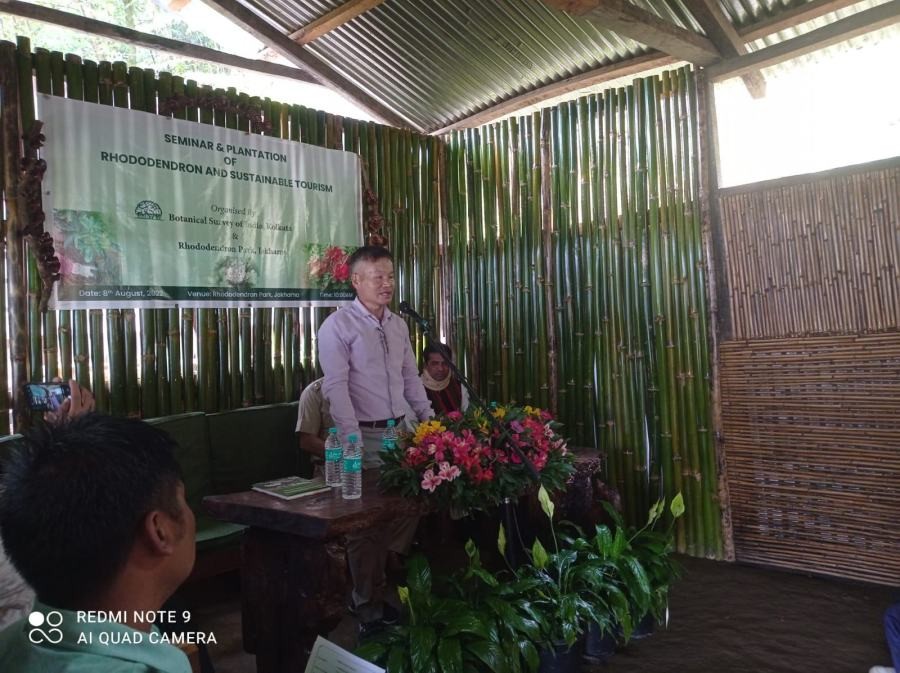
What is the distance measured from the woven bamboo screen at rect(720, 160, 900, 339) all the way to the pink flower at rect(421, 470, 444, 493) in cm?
243

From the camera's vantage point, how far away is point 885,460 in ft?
11.4

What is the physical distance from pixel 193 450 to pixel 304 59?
121 inches

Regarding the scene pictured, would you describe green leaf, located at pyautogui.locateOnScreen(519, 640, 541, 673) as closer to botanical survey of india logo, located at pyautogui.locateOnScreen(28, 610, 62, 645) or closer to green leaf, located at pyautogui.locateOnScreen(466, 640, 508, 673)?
green leaf, located at pyautogui.locateOnScreen(466, 640, 508, 673)

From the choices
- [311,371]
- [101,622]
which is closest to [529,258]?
[311,371]

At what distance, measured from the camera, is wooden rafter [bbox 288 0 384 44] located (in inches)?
170

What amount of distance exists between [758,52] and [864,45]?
58cm

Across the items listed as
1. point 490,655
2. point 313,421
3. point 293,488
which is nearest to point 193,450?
point 313,421

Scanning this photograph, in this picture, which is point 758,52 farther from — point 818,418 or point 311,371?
point 311,371

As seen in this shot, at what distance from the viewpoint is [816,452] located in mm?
3686

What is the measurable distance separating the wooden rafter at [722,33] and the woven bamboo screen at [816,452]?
1691 mm

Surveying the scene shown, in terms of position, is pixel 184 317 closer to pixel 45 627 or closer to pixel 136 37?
pixel 136 37

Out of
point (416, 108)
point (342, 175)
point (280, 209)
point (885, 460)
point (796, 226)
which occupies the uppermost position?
point (416, 108)

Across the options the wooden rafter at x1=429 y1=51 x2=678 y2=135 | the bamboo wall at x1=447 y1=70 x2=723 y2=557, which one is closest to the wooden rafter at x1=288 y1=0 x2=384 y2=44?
the wooden rafter at x1=429 y1=51 x2=678 y2=135

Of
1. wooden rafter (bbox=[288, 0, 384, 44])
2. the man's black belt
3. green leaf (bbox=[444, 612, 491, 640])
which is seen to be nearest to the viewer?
green leaf (bbox=[444, 612, 491, 640])
